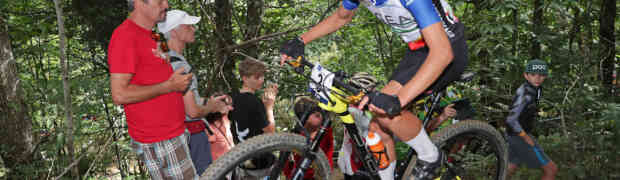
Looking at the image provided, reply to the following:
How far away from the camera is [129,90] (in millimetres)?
1920

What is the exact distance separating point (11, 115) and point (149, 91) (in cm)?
370

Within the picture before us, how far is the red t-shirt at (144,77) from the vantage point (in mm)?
1908

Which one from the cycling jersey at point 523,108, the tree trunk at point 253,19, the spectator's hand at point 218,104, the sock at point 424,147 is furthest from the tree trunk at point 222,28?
the cycling jersey at point 523,108

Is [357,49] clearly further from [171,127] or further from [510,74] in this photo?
[171,127]

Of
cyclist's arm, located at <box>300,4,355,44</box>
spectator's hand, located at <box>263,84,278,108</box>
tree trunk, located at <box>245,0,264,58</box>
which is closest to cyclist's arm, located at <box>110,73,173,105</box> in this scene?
cyclist's arm, located at <box>300,4,355,44</box>

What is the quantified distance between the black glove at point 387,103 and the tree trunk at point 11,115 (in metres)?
4.77

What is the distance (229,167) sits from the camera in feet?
5.88

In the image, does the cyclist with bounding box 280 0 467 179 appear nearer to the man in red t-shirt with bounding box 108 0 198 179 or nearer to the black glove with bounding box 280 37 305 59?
the black glove with bounding box 280 37 305 59

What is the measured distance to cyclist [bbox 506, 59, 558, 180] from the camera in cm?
351

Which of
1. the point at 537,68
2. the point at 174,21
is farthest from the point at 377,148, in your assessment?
the point at 537,68

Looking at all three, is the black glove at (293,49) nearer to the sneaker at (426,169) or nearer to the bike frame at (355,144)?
the bike frame at (355,144)

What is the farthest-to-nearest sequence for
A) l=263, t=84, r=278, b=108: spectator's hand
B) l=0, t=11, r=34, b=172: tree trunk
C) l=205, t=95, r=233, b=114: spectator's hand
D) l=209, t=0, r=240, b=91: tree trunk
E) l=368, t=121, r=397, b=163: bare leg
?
1. l=209, t=0, r=240, b=91: tree trunk
2. l=0, t=11, r=34, b=172: tree trunk
3. l=263, t=84, r=278, b=108: spectator's hand
4. l=205, t=95, r=233, b=114: spectator's hand
5. l=368, t=121, r=397, b=163: bare leg

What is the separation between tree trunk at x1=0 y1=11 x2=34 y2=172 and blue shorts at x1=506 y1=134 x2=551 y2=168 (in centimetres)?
565

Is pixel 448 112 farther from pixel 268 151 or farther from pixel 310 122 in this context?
pixel 268 151
